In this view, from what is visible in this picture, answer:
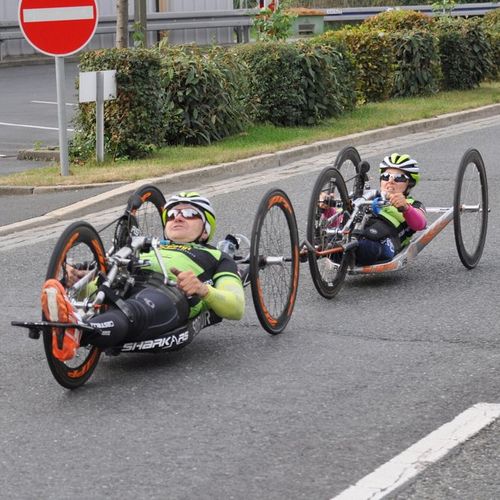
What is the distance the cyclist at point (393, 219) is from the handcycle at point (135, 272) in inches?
37.1

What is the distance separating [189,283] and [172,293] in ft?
0.37

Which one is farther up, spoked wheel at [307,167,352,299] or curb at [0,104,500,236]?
spoked wheel at [307,167,352,299]

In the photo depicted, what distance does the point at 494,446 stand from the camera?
5359 millimetres

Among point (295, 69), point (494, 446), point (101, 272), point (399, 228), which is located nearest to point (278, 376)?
point (101, 272)

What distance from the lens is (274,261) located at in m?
7.10

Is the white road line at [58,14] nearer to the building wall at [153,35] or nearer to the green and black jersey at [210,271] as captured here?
the green and black jersey at [210,271]

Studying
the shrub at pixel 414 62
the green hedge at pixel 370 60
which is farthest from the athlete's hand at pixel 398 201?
the shrub at pixel 414 62

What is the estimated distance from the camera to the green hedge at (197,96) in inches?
597

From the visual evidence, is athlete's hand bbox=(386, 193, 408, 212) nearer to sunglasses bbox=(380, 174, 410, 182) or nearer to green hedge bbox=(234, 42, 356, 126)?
sunglasses bbox=(380, 174, 410, 182)

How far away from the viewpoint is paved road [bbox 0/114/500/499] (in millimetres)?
5023

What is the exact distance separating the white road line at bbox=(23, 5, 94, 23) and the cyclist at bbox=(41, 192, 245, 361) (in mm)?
5690

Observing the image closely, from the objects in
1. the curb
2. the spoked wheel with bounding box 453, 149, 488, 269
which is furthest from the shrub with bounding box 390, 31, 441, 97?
the spoked wheel with bounding box 453, 149, 488, 269

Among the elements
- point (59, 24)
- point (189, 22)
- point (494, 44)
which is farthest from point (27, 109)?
point (189, 22)

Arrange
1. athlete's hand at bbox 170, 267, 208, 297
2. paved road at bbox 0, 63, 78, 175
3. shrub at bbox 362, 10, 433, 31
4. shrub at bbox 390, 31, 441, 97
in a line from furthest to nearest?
shrub at bbox 362, 10, 433, 31 < shrub at bbox 390, 31, 441, 97 < paved road at bbox 0, 63, 78, 175 < athlete's hand at bbox 170, 267, 208, 297
